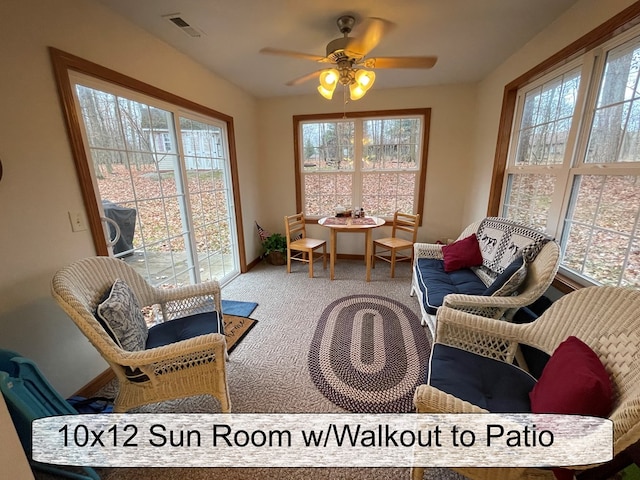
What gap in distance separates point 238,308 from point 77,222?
4.92 feet

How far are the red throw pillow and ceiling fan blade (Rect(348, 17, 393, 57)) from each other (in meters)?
1.83

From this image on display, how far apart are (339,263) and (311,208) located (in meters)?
0.98

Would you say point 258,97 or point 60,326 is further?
point 258,97

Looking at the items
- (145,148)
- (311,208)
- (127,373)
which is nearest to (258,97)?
(311,208)

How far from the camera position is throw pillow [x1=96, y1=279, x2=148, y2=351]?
1.25 metres

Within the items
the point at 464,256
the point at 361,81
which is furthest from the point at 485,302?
the point at 361,81

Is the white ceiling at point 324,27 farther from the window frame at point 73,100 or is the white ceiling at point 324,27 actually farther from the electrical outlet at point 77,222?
the electrical outlet at point 77,222

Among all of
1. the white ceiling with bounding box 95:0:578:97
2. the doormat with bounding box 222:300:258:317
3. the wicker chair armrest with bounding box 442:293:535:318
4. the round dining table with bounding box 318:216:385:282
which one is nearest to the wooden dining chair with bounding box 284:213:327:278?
the round dining table with bounding box 318:216:385:282

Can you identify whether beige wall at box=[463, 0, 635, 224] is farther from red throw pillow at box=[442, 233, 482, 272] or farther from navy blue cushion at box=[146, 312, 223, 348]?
navy blue cushion at box=[146, 312, 223, 348]

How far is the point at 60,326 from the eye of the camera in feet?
5.00

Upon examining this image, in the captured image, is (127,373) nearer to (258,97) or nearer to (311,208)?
(311,208)

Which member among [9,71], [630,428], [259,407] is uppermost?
[9,71]

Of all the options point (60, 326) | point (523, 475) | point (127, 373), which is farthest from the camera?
point (60, 326)

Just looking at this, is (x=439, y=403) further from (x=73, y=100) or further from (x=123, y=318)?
(x=73, y=100)
